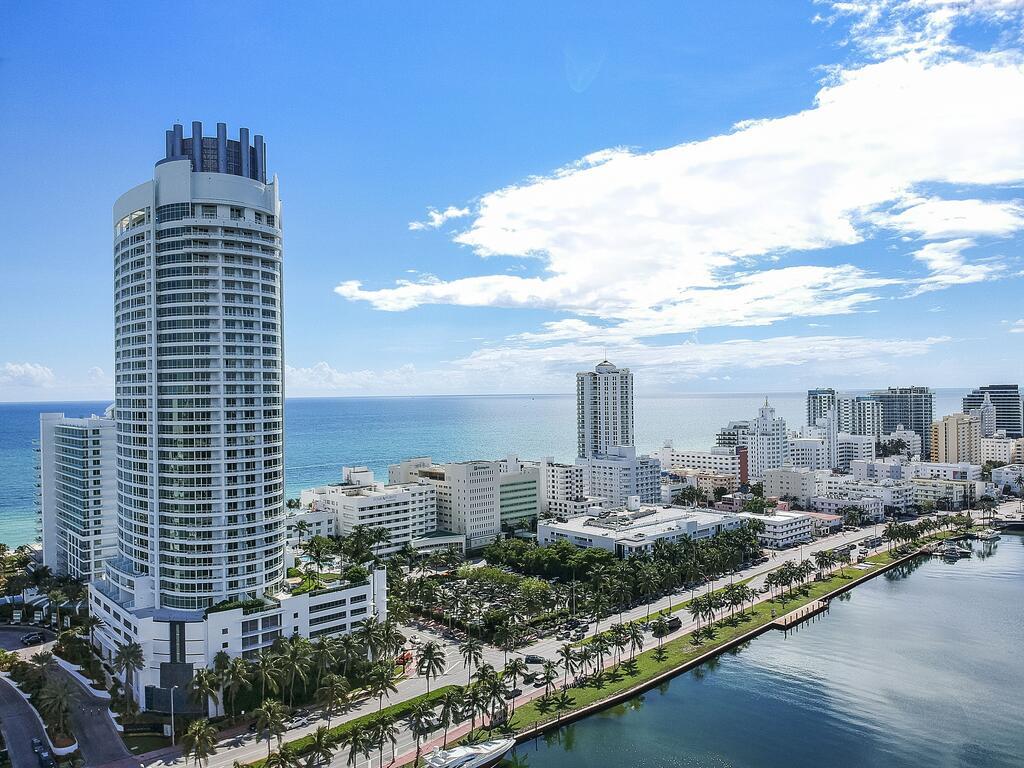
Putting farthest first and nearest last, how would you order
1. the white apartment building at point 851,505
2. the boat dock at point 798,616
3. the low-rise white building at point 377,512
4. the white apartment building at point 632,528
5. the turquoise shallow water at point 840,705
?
the white apartment building at point 851,505
the low-rise white building at point 377,512
the white apartment building at point 632,528
the boat dock at point 798,616
the turquoise shallow water at point 840,705

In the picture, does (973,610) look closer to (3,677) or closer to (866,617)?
(866,617)

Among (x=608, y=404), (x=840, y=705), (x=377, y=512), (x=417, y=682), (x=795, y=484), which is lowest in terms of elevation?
(x=840, y=705)

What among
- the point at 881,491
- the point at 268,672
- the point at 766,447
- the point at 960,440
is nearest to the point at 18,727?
the point at 268,672

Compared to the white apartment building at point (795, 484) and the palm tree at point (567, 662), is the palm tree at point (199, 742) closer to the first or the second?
the palm tree at point (567, 662)

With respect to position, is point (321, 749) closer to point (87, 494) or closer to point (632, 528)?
point (87, 494)

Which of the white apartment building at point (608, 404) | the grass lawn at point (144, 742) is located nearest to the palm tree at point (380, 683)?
the grass lawn at point (144, 742)

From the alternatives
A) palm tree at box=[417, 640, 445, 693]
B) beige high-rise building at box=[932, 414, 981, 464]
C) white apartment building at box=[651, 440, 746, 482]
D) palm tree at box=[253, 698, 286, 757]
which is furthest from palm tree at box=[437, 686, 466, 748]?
beige high-rise building at box=[932, 414, 981, 464]

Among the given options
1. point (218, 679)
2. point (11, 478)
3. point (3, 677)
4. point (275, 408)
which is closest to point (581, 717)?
point (218, 679)
